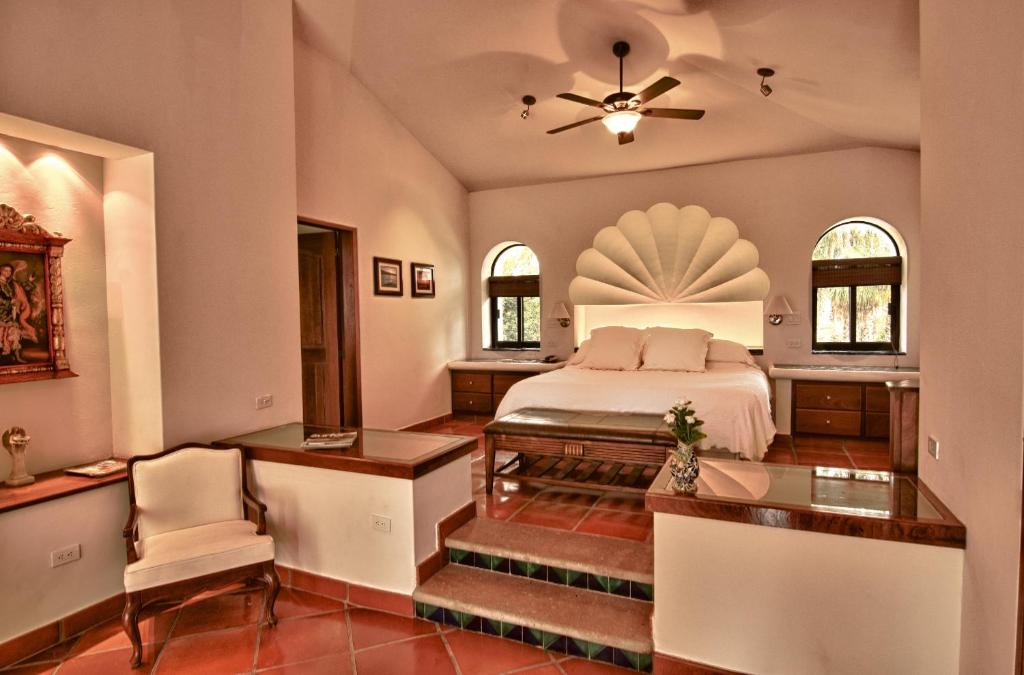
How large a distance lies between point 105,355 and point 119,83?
54.6 inches

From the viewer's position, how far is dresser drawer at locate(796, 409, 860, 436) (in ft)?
17.5

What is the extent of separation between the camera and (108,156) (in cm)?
291

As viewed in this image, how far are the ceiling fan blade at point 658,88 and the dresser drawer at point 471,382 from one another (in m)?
3.70

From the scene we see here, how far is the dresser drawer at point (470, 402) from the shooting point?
22.0ft

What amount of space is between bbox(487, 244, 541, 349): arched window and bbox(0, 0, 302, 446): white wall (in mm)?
3716

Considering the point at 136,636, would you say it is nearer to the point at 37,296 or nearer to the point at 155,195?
the point at 37,296

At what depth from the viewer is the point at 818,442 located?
5.35 meters

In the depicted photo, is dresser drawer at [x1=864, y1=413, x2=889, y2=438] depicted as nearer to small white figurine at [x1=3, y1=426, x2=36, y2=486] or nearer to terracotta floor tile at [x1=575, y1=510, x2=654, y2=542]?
terracotta floor tile at [x1=575, y1=510, x2=654, y2=542]

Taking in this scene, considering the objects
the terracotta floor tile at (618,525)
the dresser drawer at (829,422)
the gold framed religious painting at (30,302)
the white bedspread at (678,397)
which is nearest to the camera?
the gold framed religious painting at (30,302)

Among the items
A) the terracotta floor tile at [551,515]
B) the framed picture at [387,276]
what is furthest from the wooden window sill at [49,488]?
the framed picture at [387,276]

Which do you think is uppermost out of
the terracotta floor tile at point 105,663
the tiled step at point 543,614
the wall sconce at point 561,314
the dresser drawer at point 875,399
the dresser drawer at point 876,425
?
the wall sconce at point 561,314

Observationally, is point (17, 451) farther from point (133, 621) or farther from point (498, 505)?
point (498, 505)

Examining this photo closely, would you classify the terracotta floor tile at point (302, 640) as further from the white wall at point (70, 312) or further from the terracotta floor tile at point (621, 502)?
the terracotta floor tile at point (621, 502)

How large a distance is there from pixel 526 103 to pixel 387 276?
83.2 inches
